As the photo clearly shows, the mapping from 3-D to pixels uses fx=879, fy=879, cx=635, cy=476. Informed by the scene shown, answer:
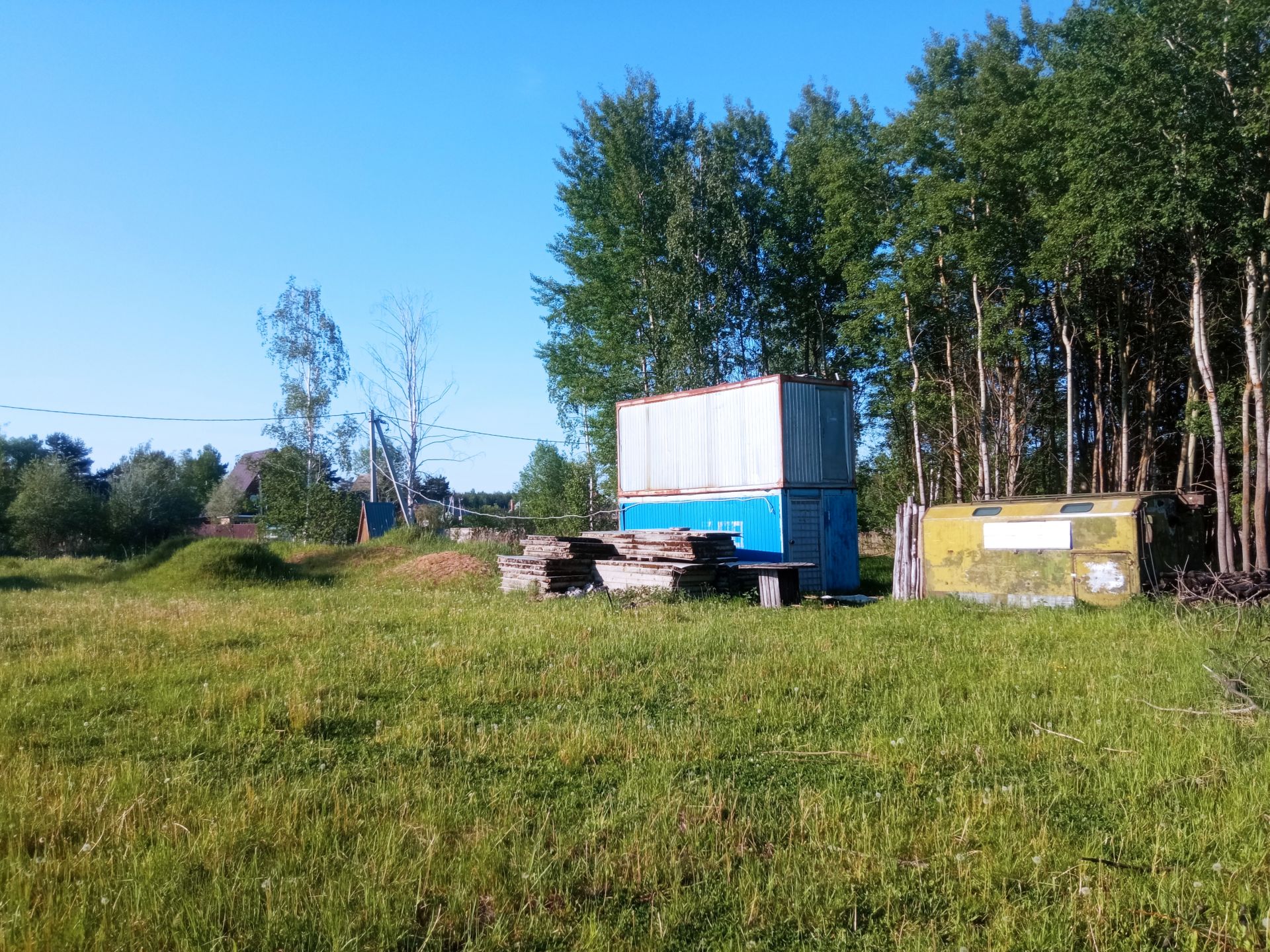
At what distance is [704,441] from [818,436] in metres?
2.72

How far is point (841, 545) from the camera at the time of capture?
64.9 feet

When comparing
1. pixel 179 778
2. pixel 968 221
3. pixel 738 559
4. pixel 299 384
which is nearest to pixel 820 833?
pixel 179 778

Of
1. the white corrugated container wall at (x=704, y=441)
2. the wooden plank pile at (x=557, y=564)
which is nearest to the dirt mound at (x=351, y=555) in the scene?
the white corrugated container wall at (x=704, y=441)

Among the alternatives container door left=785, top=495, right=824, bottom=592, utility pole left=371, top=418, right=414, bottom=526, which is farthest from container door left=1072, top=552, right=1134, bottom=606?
utility pole left=371, top=418, right=414, bottom=526

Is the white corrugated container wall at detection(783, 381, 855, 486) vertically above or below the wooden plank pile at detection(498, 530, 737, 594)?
above

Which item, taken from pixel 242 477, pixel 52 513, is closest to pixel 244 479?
pixel 242 477

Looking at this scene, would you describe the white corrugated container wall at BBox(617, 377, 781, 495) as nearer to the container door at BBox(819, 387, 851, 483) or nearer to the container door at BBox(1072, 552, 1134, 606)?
the container door at BBox(819, 387, 851, 483)

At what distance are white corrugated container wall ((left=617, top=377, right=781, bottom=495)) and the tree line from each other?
751 cm

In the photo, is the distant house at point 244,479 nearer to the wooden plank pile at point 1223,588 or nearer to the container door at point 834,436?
the container door at point 834,436

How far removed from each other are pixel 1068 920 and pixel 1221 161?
16.6 meters

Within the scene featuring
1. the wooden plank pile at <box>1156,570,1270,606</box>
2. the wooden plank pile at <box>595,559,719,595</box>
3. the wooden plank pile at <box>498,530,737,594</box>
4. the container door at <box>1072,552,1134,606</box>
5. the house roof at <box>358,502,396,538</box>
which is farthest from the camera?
the house roof at <box>358,502,396,538</box>

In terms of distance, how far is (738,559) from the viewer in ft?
64.1

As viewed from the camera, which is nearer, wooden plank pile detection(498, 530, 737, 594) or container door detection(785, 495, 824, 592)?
wooden plank pile detection(498, 530, 737, 594)

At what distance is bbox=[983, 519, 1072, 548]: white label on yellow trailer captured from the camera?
13141mm
